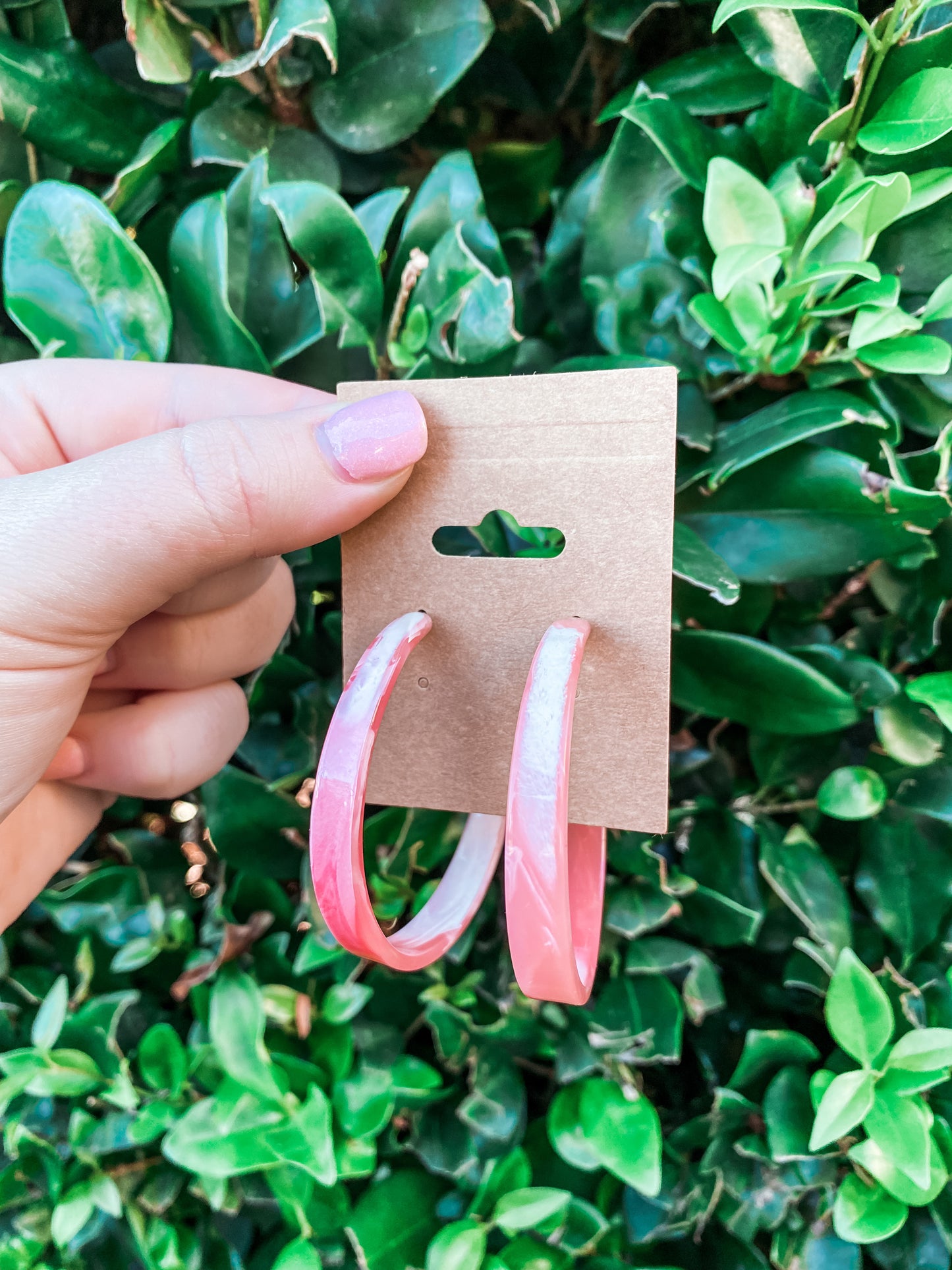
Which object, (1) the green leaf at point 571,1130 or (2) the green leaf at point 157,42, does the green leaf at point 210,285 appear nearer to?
(2) the green leaf at point 157,42

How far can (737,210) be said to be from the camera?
0.47 m

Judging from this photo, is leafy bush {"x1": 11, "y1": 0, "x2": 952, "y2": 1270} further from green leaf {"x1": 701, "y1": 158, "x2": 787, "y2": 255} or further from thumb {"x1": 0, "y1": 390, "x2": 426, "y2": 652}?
thumb {"x1": 0, "y1": 390, "x2": 426, "y2": 652}

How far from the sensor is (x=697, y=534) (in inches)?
21.0

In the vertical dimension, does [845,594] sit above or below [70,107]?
below

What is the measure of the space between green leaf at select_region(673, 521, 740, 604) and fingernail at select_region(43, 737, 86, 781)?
46 centimetres

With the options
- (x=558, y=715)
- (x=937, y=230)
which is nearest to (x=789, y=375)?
(x=937, y=230)

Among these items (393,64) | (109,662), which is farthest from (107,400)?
Answer: (393,64)

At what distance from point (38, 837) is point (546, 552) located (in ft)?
1.41

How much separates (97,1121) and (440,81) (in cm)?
84

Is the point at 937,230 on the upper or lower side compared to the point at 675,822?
upper

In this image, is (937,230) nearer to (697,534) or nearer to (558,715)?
(697,534)

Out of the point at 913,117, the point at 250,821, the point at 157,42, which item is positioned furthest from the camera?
the point at 250,821

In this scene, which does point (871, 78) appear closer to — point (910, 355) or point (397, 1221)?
point (910, 355)

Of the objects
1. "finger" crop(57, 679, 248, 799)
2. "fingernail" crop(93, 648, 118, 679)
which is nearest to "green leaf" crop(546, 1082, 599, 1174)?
"finger" crop(57, 679, 248, 799)
